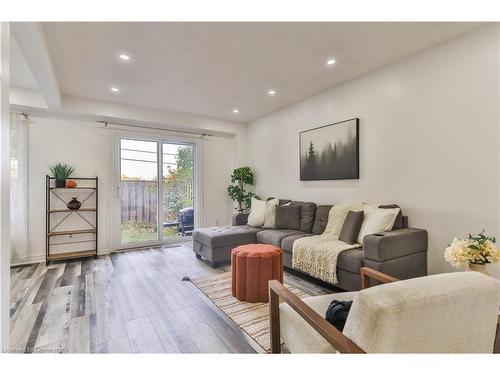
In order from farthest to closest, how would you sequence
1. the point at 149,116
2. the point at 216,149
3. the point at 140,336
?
1. the point at 216,149
2. the point at 149,116
3. the point at 140,336

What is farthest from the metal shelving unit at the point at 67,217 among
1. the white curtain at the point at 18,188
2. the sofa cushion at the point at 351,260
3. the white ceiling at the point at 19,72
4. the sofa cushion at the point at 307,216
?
the sofa cushion at the point at 351,260

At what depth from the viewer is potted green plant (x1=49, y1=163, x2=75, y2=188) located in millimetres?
3840

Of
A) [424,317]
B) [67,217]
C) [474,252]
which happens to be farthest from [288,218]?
[67,217]

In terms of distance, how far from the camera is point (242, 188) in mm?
5426

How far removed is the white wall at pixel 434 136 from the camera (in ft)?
7.39

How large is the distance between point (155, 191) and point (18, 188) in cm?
194

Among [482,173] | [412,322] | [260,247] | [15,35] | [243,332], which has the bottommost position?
[243,332]

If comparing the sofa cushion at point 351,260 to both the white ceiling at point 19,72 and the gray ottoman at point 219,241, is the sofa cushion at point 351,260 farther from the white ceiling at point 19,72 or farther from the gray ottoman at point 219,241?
the white ceiling at point 19,72

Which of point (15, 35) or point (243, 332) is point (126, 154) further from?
point (243, 332)

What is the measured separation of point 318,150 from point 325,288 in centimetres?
198

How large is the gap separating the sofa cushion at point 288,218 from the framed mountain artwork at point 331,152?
22.3 inches

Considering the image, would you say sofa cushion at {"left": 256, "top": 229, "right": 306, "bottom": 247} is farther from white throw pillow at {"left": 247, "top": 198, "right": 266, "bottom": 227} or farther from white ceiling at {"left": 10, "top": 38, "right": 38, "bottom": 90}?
white ceiling at {"left": 10, "top": 38, "right": 38, "bottom": 90}

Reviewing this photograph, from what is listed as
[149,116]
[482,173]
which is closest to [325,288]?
[482,173]
